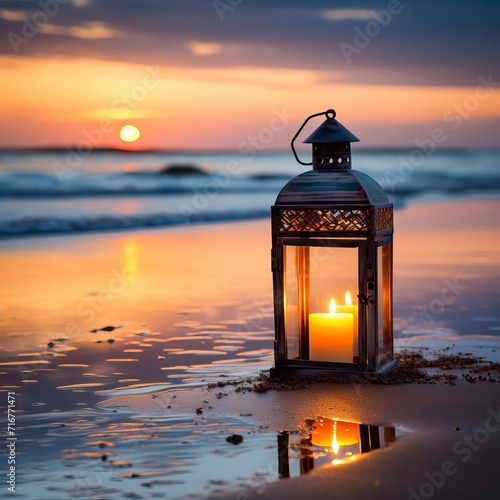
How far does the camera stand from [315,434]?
165 inches

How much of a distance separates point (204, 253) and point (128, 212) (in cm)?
856

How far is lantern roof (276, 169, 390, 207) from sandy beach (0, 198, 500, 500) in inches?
41.4

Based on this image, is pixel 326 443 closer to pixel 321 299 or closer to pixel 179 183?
pixel 321 299

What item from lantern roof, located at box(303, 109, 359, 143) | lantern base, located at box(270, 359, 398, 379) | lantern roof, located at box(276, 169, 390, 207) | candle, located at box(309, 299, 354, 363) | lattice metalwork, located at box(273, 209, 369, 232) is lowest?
lantern base, located at box(270, 359, 398, 379)

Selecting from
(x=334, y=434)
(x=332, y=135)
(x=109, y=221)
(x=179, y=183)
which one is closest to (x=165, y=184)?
(x=179, y=183)

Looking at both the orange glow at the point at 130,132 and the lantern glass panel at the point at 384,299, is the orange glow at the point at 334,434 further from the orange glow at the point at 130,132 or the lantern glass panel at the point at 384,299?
the orange glow at the point at 130,132

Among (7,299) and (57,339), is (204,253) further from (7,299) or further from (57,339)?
(57,339)

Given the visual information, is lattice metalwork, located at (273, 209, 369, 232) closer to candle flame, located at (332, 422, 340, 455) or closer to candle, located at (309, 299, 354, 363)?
candle, located at (309, 299, 354, 363)

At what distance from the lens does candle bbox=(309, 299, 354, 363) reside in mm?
5176

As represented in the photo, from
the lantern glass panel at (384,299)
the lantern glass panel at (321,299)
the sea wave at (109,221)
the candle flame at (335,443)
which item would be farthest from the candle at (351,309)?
the sea wave at (109,221)

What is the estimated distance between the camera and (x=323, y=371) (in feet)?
17.1

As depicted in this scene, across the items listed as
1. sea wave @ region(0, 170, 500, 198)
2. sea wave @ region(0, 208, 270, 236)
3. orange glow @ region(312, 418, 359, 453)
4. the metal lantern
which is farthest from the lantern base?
sea wave @ region(0, 170, 500, 198)

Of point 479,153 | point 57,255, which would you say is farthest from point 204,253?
point 479,153

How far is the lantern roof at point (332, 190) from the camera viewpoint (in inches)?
203
